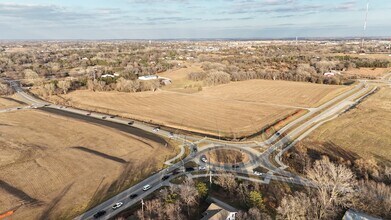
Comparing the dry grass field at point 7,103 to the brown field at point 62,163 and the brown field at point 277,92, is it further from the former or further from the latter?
the brown field at point 277,92

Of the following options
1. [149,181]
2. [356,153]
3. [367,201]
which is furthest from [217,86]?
[367,201]

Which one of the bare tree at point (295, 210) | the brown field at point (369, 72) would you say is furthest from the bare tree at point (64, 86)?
the brown field at point (369, 72)

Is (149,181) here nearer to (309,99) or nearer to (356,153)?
(356,153)

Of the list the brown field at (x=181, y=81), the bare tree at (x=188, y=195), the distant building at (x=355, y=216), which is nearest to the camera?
the distant building at (x=355, y=216)

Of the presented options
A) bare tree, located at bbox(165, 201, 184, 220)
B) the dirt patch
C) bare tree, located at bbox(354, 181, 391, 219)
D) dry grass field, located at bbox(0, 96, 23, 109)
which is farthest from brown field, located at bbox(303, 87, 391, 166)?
dry grass field, located at bbox(0, 96, 23, 109)

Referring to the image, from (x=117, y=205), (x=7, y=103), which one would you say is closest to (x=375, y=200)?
(x=117, y=205)
